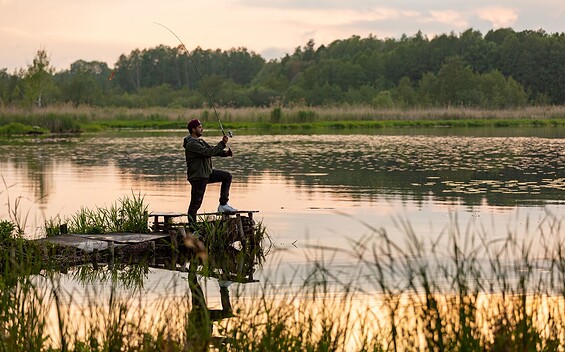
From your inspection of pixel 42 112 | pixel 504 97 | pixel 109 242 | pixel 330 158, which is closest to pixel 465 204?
pixel 109 242

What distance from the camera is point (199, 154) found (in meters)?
15.7

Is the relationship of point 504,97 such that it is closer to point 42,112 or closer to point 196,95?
point 196,95

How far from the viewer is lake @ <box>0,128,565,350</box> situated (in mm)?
16625

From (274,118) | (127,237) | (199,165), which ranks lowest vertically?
(127,237)

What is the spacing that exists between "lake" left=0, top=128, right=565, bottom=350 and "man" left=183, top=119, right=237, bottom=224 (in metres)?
1.32

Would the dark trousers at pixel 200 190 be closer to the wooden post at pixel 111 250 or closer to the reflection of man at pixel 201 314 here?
the wooden post at pixel 111 250

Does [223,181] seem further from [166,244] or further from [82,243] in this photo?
[82,243]

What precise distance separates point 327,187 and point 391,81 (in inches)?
3479

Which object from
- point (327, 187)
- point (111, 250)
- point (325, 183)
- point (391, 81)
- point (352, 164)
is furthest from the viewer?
point (391, 81)

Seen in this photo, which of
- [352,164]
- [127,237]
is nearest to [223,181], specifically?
[127,237]

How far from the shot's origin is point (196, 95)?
Answer: 10562 centimetres

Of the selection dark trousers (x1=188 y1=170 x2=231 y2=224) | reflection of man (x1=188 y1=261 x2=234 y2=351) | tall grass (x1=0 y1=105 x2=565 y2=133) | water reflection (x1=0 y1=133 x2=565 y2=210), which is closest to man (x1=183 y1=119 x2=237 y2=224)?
dark trousers (x1=188 y1=170 x2=231 y2=224)

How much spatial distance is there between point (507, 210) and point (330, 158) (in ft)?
59.3

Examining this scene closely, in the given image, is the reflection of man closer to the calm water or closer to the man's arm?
the calm water
